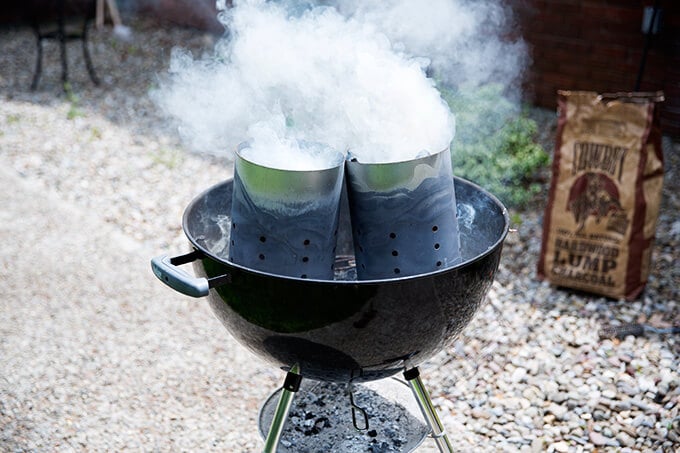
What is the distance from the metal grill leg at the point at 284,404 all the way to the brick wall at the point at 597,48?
4177 millimetres

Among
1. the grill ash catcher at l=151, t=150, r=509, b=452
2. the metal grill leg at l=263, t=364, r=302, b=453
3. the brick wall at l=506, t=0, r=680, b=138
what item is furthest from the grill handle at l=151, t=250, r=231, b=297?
the brick wall at l=506, t=0, r=680, b=138

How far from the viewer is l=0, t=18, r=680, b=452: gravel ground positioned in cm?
259

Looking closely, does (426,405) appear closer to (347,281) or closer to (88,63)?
(347,281)

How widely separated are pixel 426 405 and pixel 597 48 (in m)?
4.19

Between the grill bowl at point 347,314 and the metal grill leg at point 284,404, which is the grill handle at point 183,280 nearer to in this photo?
the grill bowl at point 347,314

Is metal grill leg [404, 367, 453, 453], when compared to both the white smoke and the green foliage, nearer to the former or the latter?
the white smoke

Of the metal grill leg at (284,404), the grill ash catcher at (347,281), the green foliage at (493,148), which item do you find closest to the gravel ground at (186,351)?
the green foliage at (493,148)

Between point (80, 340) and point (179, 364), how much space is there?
1.68 ft

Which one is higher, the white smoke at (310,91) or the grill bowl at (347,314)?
the white smoke at (310,91)

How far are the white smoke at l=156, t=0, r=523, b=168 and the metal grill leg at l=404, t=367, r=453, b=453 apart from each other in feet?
2.09

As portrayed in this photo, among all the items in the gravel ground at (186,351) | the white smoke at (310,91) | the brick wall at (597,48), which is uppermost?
the white smoke at (310,91)

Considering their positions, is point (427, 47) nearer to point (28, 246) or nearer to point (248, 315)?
point (248, 315)

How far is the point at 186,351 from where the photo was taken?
3096 millimetres

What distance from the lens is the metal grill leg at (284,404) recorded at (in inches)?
75.5
